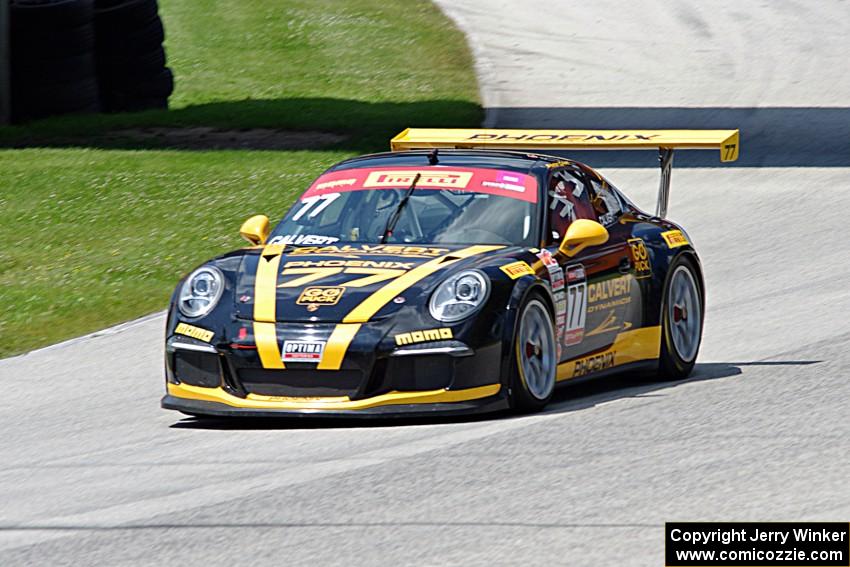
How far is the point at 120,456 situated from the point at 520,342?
194cm

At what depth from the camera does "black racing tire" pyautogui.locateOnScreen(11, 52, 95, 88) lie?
20922 millimetres

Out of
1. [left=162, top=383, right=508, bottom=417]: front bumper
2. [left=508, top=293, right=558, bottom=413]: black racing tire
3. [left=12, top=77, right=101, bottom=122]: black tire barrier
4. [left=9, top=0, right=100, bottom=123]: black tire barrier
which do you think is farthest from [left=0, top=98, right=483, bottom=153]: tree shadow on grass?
[left=162, top=383, right=508, bottom=417]: front bumper

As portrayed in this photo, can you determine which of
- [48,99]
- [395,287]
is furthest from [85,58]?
[395,287]

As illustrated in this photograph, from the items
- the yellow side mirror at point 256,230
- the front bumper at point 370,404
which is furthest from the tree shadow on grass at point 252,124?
the front bumper at point 370,404

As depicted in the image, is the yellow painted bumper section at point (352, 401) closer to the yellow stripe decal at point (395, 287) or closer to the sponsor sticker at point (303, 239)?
the yellow stripe decal at point (395, 287)

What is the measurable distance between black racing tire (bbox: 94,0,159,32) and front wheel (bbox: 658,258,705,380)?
1329cm

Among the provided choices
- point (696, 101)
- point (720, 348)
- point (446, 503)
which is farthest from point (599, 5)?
point (446, 503)

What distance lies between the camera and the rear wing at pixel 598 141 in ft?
33.1

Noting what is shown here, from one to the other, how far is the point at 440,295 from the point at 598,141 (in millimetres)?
2503

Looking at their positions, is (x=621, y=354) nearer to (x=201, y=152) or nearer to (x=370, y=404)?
(x=370, y=404)

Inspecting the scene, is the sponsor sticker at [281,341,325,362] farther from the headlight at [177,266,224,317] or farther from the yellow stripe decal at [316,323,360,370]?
the headlight at [177,266,224,317]

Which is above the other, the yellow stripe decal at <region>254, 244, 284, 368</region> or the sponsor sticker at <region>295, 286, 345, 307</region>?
the sponsor sticker at <region>295, 286, 345, 307</region>

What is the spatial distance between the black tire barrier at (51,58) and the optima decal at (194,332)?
1304cm

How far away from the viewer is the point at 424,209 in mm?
9219
